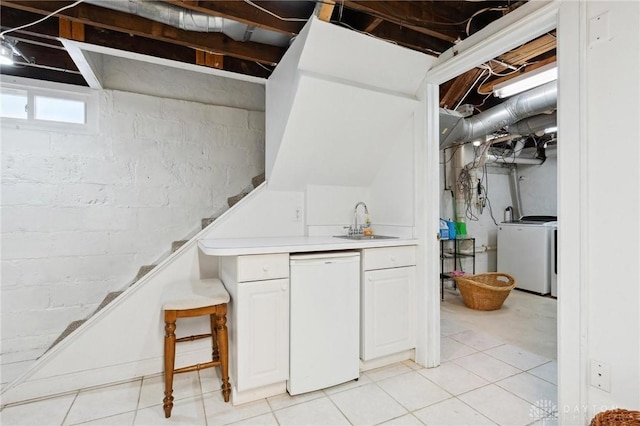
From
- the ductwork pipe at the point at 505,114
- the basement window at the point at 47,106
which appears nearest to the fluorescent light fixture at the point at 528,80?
the ductwork pipe at the point at 505,114

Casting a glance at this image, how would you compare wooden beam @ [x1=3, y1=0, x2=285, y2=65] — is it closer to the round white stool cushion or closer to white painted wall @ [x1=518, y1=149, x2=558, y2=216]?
the round white stool cushion

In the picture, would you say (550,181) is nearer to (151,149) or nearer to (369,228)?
(369,228)

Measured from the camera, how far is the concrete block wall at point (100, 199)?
2.28 meters

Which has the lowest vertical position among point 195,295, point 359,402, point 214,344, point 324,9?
point 359,402

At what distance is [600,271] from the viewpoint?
1.32 metres

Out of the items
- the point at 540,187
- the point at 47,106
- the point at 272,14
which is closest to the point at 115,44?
the point at 47,106

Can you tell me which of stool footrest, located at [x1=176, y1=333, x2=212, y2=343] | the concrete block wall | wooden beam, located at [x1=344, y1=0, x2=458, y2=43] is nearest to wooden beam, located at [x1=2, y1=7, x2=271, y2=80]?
the concrete block wall

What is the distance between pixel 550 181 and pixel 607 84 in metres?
4.38

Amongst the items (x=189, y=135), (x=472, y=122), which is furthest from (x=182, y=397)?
(x=472, y=122)

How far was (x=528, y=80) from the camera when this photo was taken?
2471 millimetres

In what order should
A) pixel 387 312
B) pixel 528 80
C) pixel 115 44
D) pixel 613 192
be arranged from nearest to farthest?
1. pixel 613 192
2. pixel 115 44
3. pixel 387 312
4. pixel 528 80

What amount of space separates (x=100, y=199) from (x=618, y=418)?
3314 mm

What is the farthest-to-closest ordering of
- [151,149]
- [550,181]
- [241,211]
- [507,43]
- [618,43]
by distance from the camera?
[550,181], [151,149], [241,211], [507,43], [618,43]

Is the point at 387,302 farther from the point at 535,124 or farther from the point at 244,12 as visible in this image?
the point at 535,124
